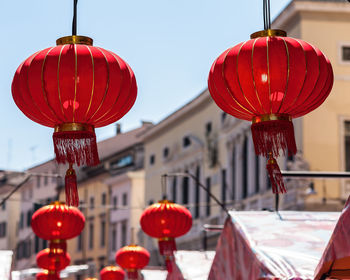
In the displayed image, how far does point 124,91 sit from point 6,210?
64.1 meters

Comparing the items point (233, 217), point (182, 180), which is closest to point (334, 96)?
point (182, 180)

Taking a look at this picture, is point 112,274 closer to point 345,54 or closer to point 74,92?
point 345,54

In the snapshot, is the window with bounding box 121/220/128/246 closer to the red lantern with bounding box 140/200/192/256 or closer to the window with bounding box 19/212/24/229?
the window with bounding box 19/212/24/229

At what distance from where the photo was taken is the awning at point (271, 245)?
8273mm

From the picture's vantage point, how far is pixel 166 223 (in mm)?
14836

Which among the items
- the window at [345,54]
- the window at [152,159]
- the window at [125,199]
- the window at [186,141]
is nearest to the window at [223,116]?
the window at [186,141]

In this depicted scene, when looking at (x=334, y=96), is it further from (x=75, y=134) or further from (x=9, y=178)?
(x=9, y=178)

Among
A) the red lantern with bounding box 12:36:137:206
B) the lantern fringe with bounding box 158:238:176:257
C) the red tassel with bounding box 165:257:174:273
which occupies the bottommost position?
the red tassel with bounding box 165:257:174:273

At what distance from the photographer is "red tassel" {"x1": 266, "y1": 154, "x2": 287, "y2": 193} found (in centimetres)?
643

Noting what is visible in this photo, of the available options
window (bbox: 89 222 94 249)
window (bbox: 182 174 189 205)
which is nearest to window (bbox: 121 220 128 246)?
window (bbox: 89 222 94 249)

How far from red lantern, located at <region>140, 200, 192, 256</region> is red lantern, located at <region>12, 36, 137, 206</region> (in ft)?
26.8

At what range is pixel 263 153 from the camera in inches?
255

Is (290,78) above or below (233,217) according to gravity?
above

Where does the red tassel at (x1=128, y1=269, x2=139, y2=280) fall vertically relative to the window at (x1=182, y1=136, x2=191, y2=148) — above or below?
below
